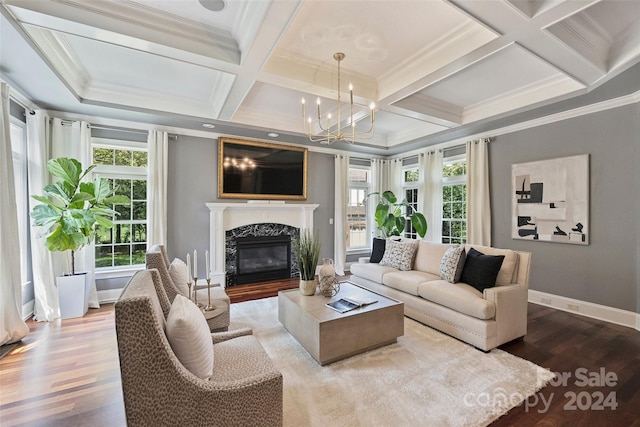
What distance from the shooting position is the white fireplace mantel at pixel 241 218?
16.1 ft

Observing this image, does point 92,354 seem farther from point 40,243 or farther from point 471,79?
point 471,79

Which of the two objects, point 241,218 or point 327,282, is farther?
point 241,218

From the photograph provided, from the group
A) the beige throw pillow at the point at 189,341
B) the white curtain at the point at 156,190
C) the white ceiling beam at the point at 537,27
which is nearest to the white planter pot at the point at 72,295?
the white curtain at the point at 156,190

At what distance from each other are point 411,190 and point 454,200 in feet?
3.78

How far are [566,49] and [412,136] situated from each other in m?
3.06

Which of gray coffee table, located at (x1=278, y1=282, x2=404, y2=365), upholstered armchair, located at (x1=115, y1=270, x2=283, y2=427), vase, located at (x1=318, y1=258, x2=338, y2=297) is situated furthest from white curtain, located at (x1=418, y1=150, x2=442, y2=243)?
upholstered armchair, located at (x1=115, y1=270, x2=283, y2=427)

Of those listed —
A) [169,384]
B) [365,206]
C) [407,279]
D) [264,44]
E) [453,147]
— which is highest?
[264,44]

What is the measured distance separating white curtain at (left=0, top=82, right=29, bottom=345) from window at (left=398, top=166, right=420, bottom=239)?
246 inches

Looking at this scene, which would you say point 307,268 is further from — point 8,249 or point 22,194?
point 22,194

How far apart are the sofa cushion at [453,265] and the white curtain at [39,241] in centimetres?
504

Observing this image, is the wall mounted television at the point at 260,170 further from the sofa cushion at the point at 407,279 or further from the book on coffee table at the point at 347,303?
the book on coffee table at the point at 347,303

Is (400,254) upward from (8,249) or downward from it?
downward

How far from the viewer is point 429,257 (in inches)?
156

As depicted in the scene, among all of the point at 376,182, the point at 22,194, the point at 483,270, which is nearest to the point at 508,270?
the point at 483,270
